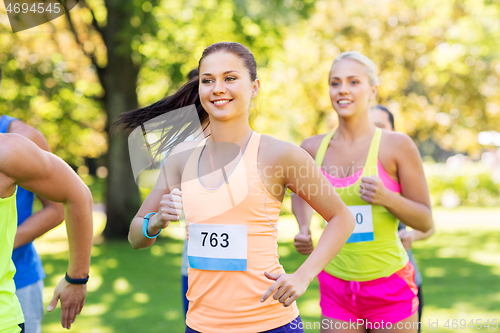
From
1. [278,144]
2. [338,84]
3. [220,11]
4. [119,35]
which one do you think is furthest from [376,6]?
[278,144]

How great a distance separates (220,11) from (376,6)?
301 inches

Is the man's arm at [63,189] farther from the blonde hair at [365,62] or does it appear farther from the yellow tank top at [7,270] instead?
the blonde hair at [365,62]

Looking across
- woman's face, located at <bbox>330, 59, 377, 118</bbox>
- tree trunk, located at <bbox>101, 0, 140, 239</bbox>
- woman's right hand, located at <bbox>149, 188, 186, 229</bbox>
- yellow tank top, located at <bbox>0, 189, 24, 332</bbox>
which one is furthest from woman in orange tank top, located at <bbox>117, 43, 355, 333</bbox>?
tree trunk, located at <bbox>101, 0, 140, 239</bbox>

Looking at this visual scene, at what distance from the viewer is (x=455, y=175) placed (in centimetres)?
2108

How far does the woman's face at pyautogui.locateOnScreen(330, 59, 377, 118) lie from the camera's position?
2.80 m

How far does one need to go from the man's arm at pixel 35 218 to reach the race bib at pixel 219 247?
1.00m

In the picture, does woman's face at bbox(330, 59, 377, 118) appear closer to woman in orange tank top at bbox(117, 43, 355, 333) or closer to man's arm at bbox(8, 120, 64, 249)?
woman in orange tank top at bbox(117, 43, 355, 333)

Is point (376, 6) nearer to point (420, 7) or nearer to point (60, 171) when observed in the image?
point (420, 7)

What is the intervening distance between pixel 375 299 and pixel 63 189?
166 cm

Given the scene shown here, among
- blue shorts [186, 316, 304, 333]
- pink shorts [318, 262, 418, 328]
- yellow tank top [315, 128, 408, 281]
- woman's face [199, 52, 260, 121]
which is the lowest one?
pink shorts [318, 262, 418, 328]

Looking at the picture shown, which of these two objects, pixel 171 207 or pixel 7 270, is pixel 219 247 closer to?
pixel 171 207

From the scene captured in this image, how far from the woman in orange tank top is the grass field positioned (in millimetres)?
3601

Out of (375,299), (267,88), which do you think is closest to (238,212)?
(375,299)

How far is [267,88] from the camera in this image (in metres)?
14.0
